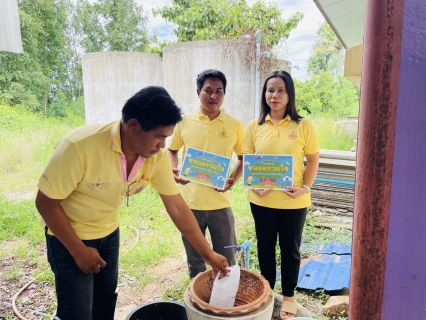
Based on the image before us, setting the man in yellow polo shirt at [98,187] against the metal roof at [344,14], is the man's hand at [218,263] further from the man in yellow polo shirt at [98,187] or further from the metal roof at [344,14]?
the metal roof at [344,14]

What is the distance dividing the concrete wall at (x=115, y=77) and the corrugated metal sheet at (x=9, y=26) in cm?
550

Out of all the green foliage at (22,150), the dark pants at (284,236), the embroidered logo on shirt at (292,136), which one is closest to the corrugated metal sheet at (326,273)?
the dark pants at (284,236)

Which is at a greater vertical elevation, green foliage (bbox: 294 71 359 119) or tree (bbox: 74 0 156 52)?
tree (bbox: 74 0 156 52)

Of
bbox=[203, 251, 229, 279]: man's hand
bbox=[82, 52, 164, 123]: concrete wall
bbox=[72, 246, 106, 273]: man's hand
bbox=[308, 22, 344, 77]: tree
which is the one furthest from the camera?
bbox=[308, 22, 344, 77]: tree

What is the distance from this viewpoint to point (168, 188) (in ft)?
6.06

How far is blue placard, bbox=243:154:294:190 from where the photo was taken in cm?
245

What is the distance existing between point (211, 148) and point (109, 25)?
1684cm

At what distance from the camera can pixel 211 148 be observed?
8.63ft

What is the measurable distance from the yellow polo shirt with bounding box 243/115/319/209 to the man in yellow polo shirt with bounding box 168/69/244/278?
10.5 inches

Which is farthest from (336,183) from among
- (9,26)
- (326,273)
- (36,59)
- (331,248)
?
(36,59)

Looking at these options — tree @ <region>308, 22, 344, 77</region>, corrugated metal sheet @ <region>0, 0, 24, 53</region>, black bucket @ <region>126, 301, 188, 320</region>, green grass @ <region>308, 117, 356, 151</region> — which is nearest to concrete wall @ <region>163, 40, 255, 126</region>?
green grass @ <region>308, 117, 356, 151</region>

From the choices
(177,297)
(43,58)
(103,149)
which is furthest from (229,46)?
(43,58)

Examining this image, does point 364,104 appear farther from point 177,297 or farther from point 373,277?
point 177,297

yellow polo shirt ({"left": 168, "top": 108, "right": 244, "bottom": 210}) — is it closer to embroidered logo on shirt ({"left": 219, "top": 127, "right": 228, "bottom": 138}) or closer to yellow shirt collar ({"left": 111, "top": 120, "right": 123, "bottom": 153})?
embroidered logo on shirt ({"left": 219, "top": 127, "right": 228, "bottom": 138})
